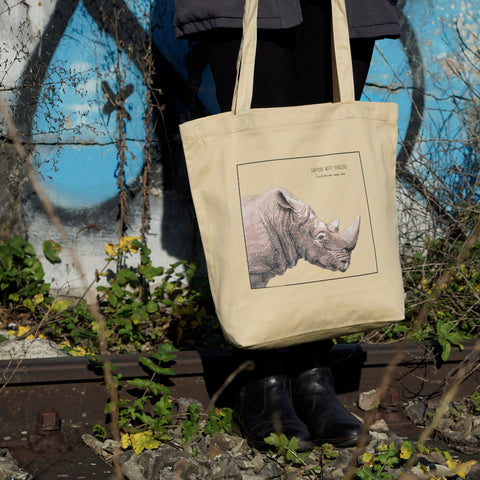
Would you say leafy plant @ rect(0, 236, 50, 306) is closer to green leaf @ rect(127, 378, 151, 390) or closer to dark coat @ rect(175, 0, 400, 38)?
green leaf @ rect(127, 378, 151, 390)

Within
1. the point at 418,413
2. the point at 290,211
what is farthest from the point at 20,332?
the point at 418,413

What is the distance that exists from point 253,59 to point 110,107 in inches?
59.1

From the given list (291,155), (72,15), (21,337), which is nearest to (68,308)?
(21,337)

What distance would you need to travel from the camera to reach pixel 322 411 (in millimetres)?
2186

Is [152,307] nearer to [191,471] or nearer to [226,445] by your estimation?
[226,445]

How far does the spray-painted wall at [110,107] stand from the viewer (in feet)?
10.2

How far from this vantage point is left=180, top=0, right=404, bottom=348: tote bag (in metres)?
1.91

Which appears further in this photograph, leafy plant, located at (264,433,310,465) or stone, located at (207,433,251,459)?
stone, located at (207,433,251,459)

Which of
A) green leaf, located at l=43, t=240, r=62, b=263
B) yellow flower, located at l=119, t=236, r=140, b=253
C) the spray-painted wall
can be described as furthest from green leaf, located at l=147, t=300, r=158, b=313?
green leaf, located at l=43, t=240, r=62, b=263

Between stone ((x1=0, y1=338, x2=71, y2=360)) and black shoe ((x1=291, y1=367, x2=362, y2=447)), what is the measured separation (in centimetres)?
97

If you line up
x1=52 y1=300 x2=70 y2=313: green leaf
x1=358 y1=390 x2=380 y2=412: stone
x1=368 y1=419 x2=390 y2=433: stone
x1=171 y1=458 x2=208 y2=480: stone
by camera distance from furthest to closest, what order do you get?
x1=52 y1=300 x2=70 y2=313: green leaf → x1=358 y1=390 x2=380 y2=412: stone → x1=368 y1=419 x2=390 y2=433: stone → x1=171 y1=458 x2=208 y2=480: stone

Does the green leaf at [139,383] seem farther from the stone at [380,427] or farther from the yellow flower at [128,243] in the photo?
the yellow flower at [128,243]

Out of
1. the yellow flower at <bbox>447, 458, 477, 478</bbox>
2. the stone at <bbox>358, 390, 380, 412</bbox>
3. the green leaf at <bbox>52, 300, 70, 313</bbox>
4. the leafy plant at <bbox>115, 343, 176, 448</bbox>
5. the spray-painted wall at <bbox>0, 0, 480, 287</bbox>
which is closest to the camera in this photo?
the yellow flower at <bbox>447, 458, 477, 478</bbox>

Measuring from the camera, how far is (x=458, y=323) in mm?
2990
